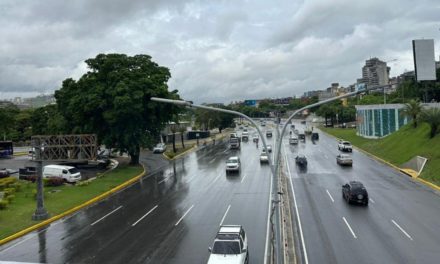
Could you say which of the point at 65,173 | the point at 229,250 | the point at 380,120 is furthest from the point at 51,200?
the point at 380,120

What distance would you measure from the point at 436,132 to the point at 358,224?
31.1 meters

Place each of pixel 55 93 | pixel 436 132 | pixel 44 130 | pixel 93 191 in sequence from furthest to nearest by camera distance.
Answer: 1. pixel 44 130
2. pixel 55 93
3. pixel 436 132
4. pixel 93 191

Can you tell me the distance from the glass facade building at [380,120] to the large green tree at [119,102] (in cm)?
3881

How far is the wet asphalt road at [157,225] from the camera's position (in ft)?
71.2

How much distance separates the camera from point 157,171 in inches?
2108

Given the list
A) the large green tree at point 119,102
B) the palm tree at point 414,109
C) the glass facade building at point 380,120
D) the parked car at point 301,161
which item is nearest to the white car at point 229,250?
the parked car at point 301,161

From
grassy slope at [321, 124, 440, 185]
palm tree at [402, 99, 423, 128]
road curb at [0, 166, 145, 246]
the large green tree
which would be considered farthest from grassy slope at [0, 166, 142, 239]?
palm tree at [402, 99, 423, 128]

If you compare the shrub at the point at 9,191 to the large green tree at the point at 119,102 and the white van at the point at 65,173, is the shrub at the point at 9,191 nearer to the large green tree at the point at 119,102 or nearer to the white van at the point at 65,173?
the white van at the point at 65,173

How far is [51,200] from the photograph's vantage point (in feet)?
116

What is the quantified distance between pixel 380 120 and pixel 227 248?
65841mm

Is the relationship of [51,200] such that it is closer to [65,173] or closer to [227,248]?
[65,173]

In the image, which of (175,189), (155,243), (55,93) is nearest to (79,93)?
(55,93)

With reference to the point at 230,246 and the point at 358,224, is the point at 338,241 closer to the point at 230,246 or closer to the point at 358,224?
the point at 358,224

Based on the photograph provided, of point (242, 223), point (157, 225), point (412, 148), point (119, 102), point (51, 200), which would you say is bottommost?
point (157, 225)
